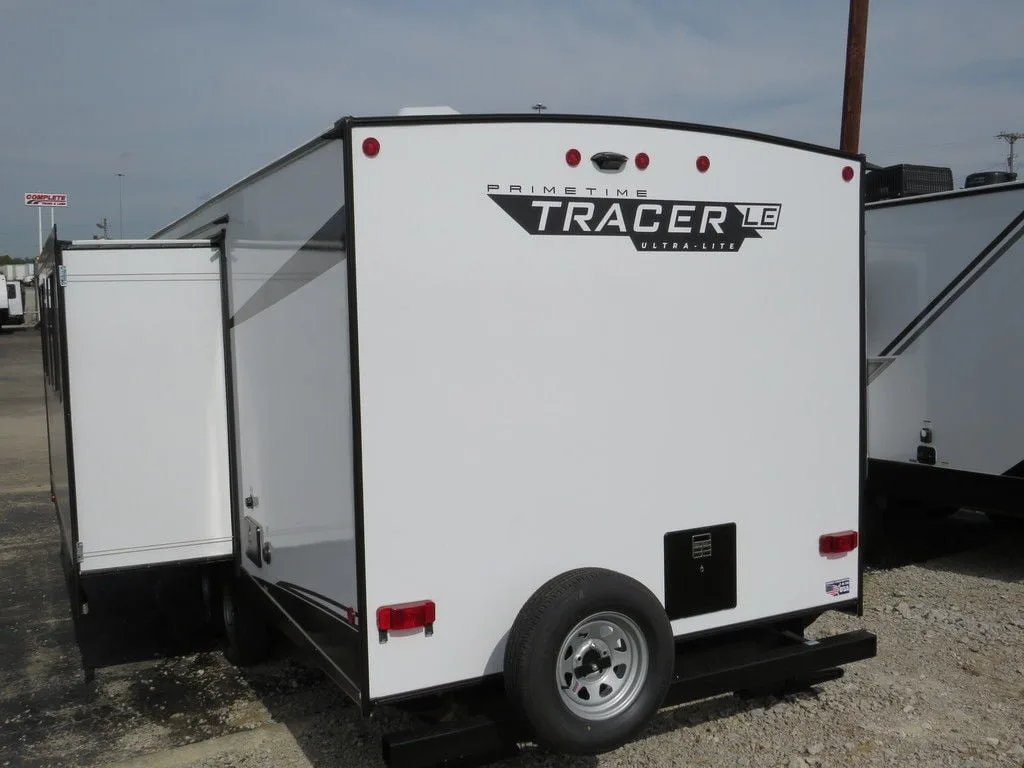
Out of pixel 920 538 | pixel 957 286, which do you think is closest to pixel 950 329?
pixel 957 286

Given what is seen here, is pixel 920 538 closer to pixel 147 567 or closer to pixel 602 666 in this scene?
pixel 602 666

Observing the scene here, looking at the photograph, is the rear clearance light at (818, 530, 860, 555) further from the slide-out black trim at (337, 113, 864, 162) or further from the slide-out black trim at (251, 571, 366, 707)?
the slide-out black trim at (251, 571, 366, 707)

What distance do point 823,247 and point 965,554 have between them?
4.49 meters

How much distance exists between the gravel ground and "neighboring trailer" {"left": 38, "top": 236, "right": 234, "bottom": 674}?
694 mm

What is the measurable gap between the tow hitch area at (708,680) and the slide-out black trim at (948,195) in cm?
382

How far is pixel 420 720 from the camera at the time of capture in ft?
12.8

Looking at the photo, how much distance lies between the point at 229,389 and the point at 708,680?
9.19 ft

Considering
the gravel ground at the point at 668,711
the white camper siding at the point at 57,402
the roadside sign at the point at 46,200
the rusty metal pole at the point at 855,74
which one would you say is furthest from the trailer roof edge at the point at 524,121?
the roadside sign at the point at 46,200

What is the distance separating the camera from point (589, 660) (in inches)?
148

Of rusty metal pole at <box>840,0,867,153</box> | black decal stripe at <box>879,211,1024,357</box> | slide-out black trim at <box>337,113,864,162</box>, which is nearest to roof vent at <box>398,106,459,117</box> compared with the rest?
slide-out black trim at <box>337,113,864,162</box>

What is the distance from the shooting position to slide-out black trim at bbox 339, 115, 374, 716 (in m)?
3.44

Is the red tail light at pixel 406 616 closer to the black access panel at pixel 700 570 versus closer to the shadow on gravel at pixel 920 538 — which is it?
the black access panel at pixel 700 570

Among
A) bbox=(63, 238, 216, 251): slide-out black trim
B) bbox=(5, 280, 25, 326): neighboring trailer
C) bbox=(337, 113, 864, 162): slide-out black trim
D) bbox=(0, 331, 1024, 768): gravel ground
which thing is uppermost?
bbox=(5, 280, 25, 326): neighboring trailer

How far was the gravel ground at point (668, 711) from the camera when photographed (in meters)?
4.45
